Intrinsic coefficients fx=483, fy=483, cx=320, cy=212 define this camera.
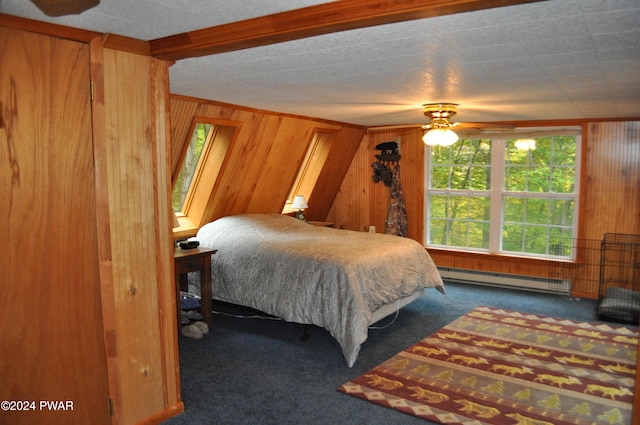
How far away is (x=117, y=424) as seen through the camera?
254 centimetres

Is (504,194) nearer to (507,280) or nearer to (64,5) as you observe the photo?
(507,280)

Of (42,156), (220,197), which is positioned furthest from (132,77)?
(220,197)

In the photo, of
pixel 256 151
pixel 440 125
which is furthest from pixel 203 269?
pixel 440 125

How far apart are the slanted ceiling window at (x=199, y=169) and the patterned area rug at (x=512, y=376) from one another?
267 cm

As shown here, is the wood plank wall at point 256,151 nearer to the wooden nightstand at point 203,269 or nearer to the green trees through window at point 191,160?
the green trees through window at point 191,160

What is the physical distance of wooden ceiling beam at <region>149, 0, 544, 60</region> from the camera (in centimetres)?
171

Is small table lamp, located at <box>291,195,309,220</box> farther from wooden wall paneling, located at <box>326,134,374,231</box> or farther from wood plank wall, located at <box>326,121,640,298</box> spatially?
wood plank wall, located at <box>326,121,640,298</box>

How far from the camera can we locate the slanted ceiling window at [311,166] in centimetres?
634

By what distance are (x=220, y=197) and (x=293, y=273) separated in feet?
5.33

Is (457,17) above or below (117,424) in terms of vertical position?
above

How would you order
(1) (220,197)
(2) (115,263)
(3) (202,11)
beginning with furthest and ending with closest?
(1) (220,197), (2) (115,263), (3) (202,11)

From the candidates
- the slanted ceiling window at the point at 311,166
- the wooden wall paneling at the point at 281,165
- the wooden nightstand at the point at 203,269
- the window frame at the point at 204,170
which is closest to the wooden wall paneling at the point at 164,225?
the wooden nightstand at the point at 203,269

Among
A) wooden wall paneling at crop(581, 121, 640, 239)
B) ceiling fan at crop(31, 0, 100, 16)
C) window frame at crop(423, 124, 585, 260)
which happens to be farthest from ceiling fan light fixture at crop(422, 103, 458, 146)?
ceiling fan at crop(31, 0, 100, 16)

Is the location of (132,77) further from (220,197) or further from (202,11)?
(220,197)
